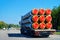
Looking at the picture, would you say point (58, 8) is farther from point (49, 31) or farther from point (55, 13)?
point (49, 31)

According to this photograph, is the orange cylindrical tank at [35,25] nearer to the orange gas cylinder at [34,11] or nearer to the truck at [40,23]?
the truck at [40,23]

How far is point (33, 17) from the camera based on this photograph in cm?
2711

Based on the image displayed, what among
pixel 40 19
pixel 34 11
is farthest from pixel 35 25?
pixel 34 11

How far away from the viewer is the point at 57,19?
74750mm

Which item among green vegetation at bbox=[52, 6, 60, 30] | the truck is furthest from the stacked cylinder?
green vegetation at bbox=[52, 6, 60, 30]

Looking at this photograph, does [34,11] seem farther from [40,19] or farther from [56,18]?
[56,18]

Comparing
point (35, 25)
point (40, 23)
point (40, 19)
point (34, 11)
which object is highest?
point (34, 11)

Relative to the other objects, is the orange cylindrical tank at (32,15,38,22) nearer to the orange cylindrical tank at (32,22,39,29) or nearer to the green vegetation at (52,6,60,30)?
the orange cylindrical tank at (32,22,39,29)

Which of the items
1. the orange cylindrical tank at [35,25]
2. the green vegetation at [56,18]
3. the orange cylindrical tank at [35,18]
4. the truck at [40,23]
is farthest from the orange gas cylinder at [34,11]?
the green vegetation at [56,18]

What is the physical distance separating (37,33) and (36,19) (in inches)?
71.1

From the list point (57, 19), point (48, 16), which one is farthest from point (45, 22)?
point (57, 19)

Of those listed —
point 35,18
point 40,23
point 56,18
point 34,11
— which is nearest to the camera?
point 35,18

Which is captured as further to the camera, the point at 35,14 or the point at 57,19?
the point at 57,19

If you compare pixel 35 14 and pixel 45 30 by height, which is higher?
pixel 35 14
